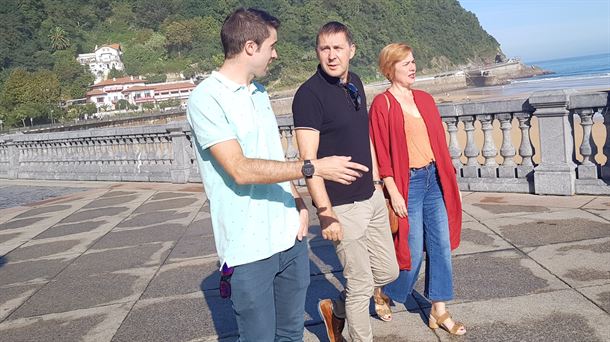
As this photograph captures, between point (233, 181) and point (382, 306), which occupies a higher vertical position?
point (233, 181)

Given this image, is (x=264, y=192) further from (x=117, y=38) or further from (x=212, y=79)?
(x=117, y=38)

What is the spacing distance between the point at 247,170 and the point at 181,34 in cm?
14569

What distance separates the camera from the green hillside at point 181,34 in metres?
125

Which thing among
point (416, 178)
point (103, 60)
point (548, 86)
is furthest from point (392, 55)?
point (103, 60)

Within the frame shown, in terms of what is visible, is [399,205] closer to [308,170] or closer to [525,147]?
[308,170]

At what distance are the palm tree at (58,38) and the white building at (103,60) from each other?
4.43 metres

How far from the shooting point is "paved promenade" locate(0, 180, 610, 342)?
3.81m

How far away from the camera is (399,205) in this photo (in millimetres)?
3520

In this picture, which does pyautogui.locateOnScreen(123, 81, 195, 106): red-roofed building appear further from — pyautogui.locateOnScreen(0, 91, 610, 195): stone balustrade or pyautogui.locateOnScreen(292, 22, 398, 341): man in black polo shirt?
pyautogui.locateOnScreen(292, 22, 398, 341): man in black polo shirt

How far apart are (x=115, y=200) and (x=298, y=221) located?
828cm

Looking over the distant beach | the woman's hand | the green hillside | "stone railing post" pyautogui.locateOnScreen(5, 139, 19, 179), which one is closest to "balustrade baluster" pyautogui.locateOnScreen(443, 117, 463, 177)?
the woman's hand

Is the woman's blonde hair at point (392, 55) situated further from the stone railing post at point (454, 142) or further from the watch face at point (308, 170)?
the stone railing post at point (454, 142)

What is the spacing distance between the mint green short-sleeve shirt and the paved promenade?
5.07 ft

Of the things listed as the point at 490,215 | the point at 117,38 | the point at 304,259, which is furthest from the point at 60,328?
the point at 117,38
